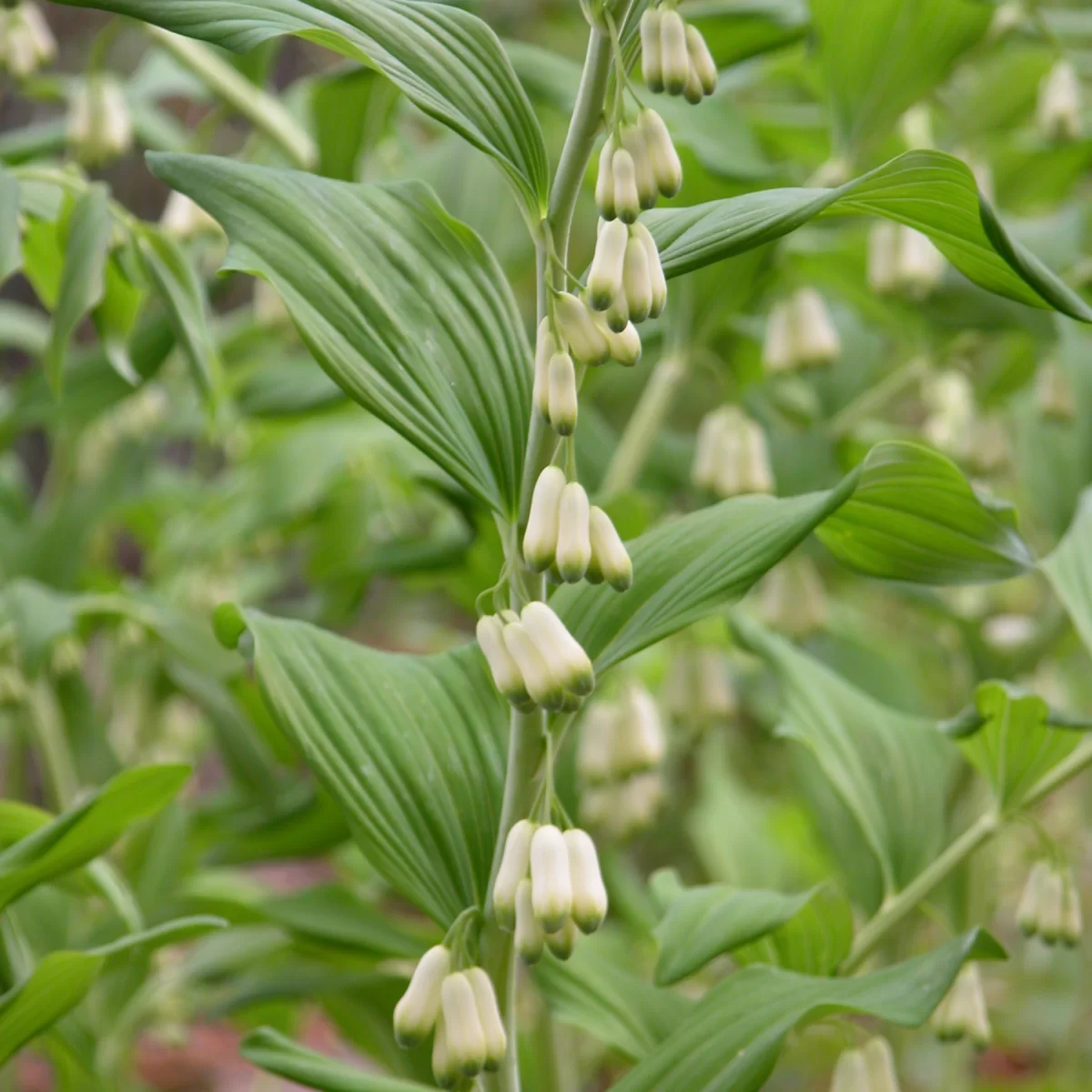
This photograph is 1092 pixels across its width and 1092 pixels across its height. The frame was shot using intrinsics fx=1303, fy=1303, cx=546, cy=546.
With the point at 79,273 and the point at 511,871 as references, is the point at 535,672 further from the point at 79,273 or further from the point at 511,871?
the point at 79,273

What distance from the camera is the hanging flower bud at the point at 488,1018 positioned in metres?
0.52

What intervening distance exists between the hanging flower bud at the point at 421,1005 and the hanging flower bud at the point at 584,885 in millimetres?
66

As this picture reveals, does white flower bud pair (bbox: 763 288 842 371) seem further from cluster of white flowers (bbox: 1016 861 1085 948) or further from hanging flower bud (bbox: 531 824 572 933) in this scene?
hanging flower bud (bbox: 531 824 572 933)

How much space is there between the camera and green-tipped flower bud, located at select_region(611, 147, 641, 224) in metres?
0.51

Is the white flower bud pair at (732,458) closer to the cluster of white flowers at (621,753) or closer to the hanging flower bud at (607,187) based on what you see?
the cluster of white flowers at (621,753)

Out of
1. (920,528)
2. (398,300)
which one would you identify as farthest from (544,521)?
(920,528)

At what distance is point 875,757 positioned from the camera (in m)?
0.85

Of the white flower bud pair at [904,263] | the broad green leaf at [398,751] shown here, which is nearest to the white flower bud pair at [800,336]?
the white flower bud pair at [904,263]

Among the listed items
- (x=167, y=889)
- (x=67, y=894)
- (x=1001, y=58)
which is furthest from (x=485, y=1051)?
(x=1001, y=58)

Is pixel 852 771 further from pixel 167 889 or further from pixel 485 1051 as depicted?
pixel 167 889

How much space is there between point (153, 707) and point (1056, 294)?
1074 millimetres

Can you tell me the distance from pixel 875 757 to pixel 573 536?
421mm

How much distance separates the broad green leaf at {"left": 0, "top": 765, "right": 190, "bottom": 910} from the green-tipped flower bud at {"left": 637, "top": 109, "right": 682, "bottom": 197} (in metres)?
0.38

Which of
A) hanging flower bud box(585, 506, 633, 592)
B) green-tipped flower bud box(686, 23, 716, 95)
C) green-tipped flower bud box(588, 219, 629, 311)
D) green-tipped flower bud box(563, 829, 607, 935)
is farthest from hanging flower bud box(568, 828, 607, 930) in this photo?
green-tipped flower bud box(686, 23, 716, 95)
